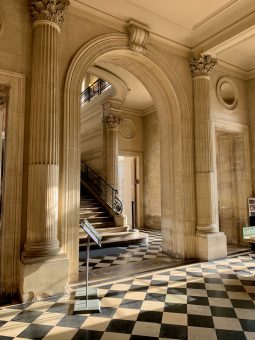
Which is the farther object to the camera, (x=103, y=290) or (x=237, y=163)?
(x=237, y=163)

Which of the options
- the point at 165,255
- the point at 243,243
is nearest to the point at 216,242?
the point at 165,255

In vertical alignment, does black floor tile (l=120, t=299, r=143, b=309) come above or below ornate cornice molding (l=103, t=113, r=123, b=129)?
below

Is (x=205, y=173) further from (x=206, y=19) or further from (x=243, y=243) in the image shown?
(x=206, y=19)

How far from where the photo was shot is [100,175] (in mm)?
11625

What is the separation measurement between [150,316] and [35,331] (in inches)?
54.4

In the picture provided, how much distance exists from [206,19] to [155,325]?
608 cm

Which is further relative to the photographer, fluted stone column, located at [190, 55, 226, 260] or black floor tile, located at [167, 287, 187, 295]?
fluted stone column, located at [190, 55, 226, 260]

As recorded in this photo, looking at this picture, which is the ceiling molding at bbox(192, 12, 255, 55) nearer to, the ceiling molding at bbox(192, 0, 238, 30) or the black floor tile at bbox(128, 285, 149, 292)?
the ceiling molding at bbox(192, 0, 238, 30)

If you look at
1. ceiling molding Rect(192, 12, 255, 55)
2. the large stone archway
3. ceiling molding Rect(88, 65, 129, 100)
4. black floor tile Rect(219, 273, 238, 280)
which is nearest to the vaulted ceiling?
ceiling molding Rect(192, 12, 255, 55)

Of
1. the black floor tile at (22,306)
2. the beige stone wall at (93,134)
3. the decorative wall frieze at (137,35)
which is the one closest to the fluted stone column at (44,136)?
the black floor tile at (22,306)

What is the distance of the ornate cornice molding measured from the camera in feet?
35.6

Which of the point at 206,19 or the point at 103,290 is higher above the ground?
the point at 206,19

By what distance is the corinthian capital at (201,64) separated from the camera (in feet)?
21.6

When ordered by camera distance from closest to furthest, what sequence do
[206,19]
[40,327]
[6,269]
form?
[40,327] < [6,269] < [206,19]
